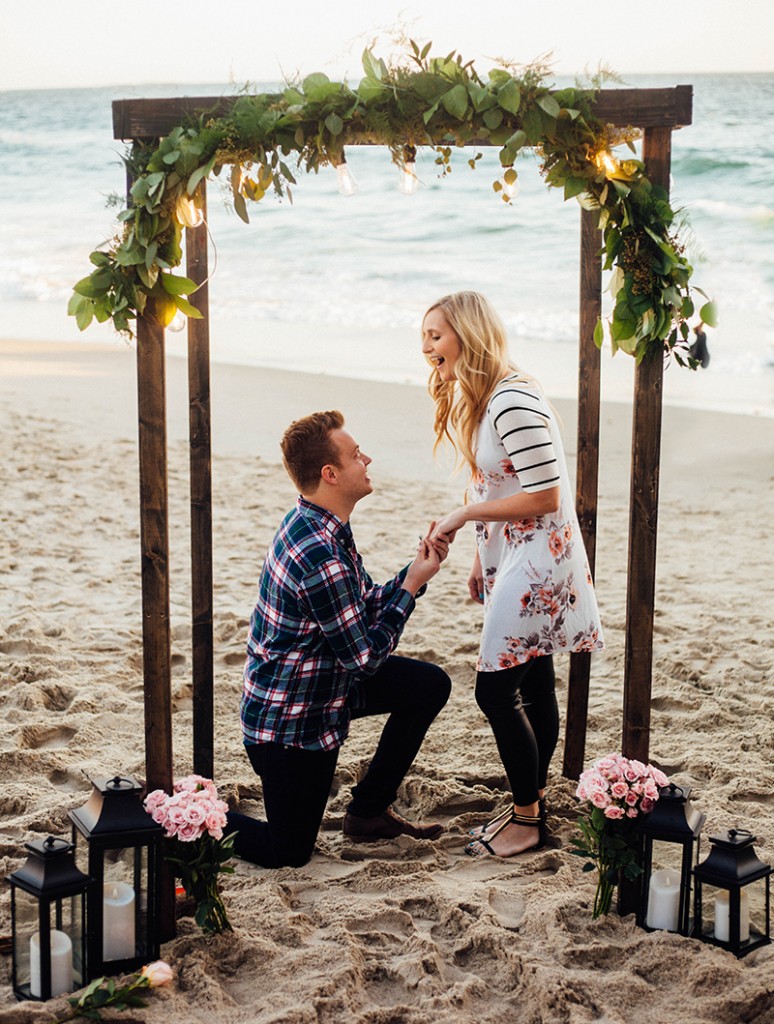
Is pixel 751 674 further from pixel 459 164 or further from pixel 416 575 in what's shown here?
pixel 459 164

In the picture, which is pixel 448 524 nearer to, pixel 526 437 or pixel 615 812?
pixel 526 437

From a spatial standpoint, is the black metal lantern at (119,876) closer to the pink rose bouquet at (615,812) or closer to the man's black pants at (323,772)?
the man's black pants at (323,772)

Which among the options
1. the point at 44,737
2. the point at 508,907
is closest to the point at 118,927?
the point at 508,907

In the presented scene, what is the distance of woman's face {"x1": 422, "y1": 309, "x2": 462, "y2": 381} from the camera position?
10.0 ft

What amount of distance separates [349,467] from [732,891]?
144 centimetres

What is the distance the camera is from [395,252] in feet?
58.0

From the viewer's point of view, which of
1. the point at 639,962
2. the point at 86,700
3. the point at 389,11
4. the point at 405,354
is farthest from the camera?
the point at 389,11

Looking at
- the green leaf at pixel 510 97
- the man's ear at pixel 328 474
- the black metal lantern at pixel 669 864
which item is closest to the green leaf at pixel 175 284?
the man's ear at pixel 328 474

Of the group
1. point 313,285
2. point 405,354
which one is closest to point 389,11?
point 313,285

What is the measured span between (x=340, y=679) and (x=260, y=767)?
34cm

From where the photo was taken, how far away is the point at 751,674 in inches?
187

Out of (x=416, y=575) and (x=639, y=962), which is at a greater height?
(x=416, y=575)

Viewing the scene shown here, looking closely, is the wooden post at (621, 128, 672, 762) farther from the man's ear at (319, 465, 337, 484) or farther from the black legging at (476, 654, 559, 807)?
the man's ear at (319, 465, 337, 484)

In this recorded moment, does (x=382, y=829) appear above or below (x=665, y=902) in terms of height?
below
